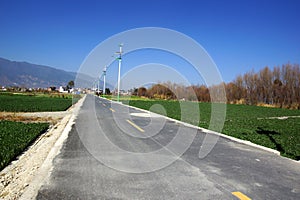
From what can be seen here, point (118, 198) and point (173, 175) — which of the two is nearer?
point (118, 198)

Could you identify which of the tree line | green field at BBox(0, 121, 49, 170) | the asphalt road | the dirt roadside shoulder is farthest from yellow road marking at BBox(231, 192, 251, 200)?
the tree line

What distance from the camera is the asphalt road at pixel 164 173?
392 cm

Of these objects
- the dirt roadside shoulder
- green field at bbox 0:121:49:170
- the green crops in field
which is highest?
the green crops in field

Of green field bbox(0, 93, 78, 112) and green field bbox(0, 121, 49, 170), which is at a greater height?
green field bbox(0, 93, 78, 112)

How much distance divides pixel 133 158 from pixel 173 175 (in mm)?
1470

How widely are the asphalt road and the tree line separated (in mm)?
37628

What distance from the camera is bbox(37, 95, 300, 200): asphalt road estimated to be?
12.9 ft

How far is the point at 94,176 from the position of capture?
4.62m

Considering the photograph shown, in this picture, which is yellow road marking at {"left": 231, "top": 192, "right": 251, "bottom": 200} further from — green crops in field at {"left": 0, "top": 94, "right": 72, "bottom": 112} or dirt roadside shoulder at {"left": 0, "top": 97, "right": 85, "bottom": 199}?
green crops in field at {"left": 0, "top": 94, "right": 72, "bottom": 112}

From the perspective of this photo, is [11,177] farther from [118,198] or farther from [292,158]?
[292,158]

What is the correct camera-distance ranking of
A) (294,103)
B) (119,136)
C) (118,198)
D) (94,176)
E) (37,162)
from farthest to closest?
(294,103)
(119,136)
(37,162)
(94,176)
(118,198)

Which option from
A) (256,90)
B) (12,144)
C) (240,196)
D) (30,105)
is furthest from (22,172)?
(256,90)

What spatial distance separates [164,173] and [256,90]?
191 feet

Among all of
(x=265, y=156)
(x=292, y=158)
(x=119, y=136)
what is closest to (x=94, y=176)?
(x=119, y=136)
